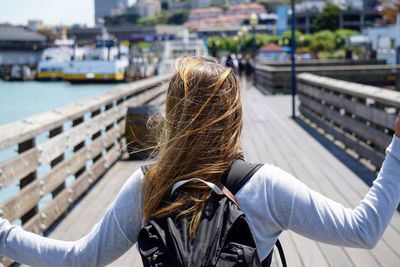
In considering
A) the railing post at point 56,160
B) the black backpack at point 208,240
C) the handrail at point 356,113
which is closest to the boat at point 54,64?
the handrail at point 356,113

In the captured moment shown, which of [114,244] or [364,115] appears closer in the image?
[114,244]

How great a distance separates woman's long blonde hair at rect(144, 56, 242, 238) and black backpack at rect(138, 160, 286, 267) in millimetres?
54

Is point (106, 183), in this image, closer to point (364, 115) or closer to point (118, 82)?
point (364, 115)

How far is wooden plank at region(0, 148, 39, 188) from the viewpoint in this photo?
4207mm

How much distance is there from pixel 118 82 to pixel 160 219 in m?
80.5

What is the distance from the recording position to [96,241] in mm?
1835

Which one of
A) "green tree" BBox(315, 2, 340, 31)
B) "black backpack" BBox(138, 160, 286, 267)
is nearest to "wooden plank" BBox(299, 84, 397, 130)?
"black backpack" BBox(138, 160, 286, 267)

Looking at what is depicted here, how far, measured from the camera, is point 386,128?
290 inches

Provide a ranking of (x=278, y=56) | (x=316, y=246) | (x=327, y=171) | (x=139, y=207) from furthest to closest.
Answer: (x=278, y=56) < (x=327, y=171) < (x=316, y=246) < (x=139, y=207)

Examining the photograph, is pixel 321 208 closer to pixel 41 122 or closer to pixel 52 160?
pixel 41 122

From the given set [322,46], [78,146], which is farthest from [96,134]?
[322,46]

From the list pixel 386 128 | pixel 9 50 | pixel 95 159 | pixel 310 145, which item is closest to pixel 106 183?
pixel 95 159

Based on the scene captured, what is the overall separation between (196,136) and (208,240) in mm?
272

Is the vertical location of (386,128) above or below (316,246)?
above
